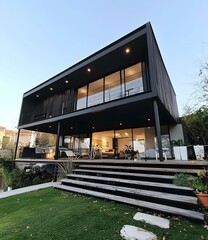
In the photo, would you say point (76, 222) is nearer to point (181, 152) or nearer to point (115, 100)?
point (115, 100)

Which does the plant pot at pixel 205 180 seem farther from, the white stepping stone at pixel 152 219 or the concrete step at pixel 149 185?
the white stepping stone at pixel 152 219

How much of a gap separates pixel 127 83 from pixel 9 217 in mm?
7306

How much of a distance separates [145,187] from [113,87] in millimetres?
6073

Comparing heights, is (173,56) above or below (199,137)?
above

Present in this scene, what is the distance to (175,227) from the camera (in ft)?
8.23

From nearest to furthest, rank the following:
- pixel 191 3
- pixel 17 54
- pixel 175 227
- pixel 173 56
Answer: pixel 175 227, pixel 191 3, pixel 173 56, pixel 17 54

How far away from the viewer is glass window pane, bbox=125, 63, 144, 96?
7.61 m

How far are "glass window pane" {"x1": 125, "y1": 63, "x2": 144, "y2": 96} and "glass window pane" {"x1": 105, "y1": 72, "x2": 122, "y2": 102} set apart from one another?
1.80ft

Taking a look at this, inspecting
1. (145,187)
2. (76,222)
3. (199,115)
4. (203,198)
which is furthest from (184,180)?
(199,115)

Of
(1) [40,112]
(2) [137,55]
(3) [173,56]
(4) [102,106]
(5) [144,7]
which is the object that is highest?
(5) [144,7]

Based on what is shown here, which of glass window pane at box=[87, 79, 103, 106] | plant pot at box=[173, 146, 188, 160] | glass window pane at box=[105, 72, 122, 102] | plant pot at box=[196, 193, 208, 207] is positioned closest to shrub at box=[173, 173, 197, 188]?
plant pot at box=[196, 193, 208, 207]

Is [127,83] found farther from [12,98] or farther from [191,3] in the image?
[12,98]

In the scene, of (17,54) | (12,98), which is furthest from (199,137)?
(12,98)

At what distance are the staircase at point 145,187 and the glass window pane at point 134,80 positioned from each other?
13.0 feet
